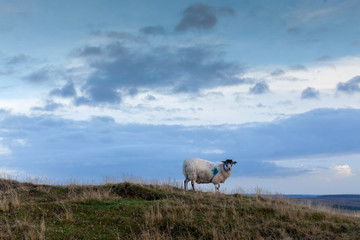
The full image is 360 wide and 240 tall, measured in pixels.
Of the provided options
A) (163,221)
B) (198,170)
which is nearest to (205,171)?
(198,170)

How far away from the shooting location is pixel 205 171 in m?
26.0

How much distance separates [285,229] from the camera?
1483 centimetres

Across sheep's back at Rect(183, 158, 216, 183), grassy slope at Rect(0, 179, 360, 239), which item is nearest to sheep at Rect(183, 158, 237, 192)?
sheep's back at Rect(183, 158, 216, 183)

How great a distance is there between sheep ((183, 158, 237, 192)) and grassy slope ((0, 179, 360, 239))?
714cm

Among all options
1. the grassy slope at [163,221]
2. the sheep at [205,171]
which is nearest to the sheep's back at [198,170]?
the sheep at [205,171]

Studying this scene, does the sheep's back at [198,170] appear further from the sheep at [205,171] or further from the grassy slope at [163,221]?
the grassy slope at [163,221]

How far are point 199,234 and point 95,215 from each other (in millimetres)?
4333

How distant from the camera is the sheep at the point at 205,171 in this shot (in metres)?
25.8

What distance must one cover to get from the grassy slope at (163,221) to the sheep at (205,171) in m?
7.14

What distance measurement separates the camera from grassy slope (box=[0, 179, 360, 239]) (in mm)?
13328

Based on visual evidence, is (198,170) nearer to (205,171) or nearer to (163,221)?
(205,171)

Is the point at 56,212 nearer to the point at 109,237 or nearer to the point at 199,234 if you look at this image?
the point at 109,237

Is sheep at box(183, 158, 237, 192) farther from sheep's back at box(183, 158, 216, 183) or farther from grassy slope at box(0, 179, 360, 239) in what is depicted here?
grassy slope at box(0, 179, 360, 239)

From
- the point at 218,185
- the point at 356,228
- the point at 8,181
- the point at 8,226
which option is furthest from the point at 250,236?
the point at 8,181
